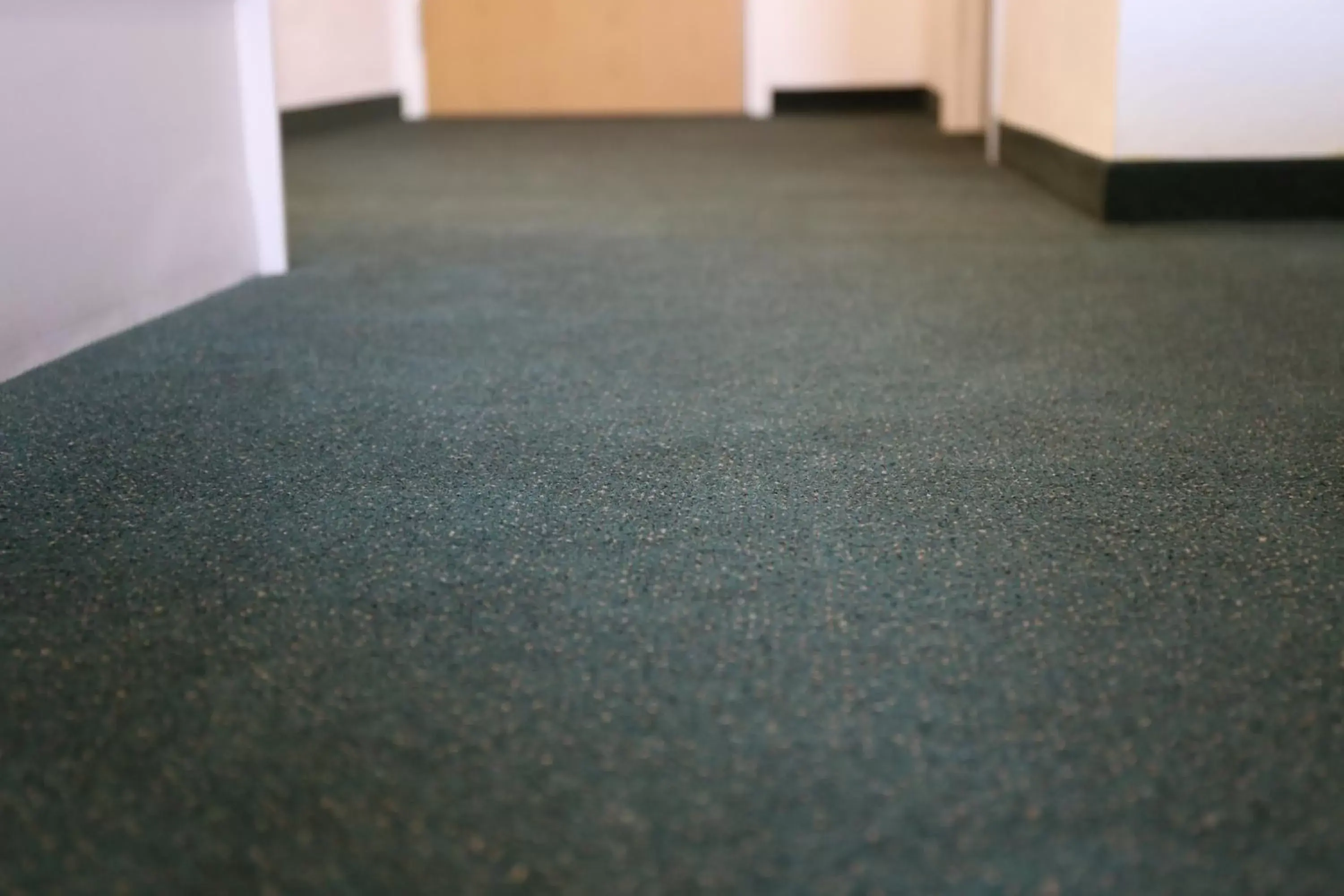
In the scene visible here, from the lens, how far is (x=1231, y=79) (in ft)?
6.80

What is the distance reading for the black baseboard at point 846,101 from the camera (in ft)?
17.3

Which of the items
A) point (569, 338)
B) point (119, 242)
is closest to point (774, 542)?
point (569, 338)

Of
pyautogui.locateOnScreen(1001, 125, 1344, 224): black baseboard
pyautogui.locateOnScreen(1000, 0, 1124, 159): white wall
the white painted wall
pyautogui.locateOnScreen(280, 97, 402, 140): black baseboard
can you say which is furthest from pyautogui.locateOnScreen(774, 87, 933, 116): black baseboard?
the white painted wall

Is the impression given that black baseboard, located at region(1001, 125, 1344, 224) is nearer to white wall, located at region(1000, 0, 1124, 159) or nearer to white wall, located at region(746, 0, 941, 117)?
white wall, located at region(1000, 0, 1124, 159)

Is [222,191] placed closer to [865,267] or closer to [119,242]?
[119,242]

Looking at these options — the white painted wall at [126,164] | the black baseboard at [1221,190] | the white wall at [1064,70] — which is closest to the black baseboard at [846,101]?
the white wall at [1064,70]

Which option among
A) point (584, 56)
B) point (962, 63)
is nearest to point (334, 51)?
point (584, 56)

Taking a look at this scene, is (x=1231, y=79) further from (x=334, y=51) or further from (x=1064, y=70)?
(x=334, y=51)

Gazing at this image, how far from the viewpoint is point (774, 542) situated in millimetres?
802

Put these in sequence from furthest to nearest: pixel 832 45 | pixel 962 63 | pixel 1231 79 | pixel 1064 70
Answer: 1. pixel 832 45
2. pixel 962 63
3. pixel 1064 70
4. pixel 1231 79

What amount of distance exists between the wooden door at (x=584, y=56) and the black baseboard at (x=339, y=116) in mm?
297

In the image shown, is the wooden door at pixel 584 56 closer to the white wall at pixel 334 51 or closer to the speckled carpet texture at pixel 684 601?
the white wall at pixel 334 51

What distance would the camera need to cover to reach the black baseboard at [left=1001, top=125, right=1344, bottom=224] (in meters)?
2.09

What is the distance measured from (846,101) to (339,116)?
2.03m
